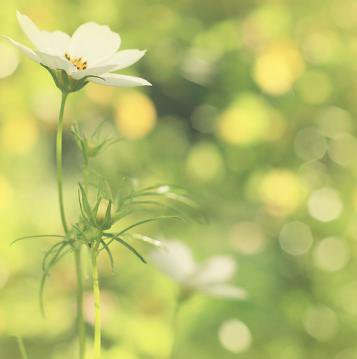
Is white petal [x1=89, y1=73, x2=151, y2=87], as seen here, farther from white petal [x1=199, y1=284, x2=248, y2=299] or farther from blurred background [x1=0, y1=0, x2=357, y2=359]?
blurred background [x1=0, y1=0, x2=357, y2=359]

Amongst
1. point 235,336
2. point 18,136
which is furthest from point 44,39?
point 18,136

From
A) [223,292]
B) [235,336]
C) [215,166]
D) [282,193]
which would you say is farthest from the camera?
[215,166]

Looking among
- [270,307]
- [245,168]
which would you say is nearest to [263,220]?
[245,168]

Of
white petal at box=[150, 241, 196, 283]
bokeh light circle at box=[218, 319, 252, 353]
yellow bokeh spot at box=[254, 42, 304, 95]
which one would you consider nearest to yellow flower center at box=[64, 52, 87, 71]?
white petal at box=[150, 241, 196, 283]

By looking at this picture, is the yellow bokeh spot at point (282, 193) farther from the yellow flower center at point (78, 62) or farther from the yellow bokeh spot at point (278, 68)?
the yellow flower center at point (78, 62)

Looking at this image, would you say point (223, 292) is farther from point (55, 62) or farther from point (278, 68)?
point (278, 68)

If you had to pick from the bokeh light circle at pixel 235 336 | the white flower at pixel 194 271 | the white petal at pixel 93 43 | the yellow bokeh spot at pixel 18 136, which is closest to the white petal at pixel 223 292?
the white flower at pixel 194 271
